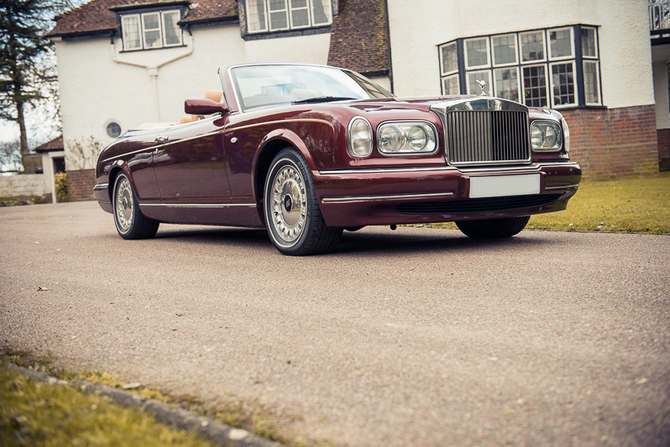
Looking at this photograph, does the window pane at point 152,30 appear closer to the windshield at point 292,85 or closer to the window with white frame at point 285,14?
the window with white frame at point 285,14

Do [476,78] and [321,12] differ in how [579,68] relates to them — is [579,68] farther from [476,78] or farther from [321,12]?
[321,12]

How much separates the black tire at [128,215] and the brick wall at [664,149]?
17335 millimetres

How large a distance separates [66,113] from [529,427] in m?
29.2

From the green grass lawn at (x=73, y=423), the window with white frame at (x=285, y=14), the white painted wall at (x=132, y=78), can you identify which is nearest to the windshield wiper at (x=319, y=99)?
the green grass lawn at (x=73, y=423)

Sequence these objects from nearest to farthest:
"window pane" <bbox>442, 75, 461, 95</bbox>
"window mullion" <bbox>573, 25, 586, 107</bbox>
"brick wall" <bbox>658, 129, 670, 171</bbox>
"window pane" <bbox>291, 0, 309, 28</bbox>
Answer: "window mullion" <bbox>573, 25, 586, 107</bbox> → "window pane" <bbox>442, 75, 461, 95</bbox> → "brick wall" <bbox>658, 129, 670, 171</bbox> → "window pane" <bbox>291, 0, 309, 28</bbox>

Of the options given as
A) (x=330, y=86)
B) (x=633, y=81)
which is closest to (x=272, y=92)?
(x=330, y=86)

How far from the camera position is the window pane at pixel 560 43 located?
16.8 m

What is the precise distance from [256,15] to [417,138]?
22.1 meters

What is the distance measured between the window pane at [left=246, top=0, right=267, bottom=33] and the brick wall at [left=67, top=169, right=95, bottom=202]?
9274 millimetres

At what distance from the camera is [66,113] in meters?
28.3

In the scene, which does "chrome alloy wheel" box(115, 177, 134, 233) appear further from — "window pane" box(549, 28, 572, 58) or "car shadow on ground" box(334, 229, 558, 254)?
"window pane" box(549, 28, 572, 58)

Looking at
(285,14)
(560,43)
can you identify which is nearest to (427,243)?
(560,43)

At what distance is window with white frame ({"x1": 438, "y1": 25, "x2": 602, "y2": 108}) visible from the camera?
1683 centimetres

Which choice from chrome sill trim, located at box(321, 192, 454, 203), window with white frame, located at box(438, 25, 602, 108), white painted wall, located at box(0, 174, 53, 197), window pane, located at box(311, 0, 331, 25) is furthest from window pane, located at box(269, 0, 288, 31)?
chrome sill trim, located at box(321, 192, 454, 203)
